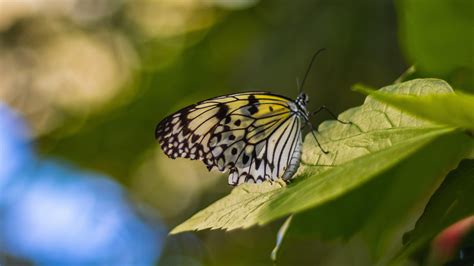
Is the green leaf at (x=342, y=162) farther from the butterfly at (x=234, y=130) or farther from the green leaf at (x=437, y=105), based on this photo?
the butterfly at (x=234, y=130)

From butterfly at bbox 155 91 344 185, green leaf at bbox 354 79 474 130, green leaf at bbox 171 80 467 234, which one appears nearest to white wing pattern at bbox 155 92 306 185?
butterfly at bbox 155 91 344 185

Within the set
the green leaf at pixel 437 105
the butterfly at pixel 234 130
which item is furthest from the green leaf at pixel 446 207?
the butterfly at pixel 234 130

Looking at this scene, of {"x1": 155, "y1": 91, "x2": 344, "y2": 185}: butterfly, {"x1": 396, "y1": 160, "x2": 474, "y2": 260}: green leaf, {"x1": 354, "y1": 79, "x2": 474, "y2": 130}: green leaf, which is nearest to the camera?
{"x1": 354, "y1": 79, "x2": 474, "y2": 130}: green leaf

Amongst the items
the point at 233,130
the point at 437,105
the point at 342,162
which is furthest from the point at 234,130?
the point at 437,105

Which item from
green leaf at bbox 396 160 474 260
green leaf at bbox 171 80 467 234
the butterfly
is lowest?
green leaf at bbox 396 160 474 260

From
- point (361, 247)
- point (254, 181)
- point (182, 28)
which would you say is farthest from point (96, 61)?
point (254, 181)

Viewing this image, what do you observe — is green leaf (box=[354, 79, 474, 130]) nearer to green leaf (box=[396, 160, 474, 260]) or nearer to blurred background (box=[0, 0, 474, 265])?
green leaf (box=[396, 160, 474, 260])
